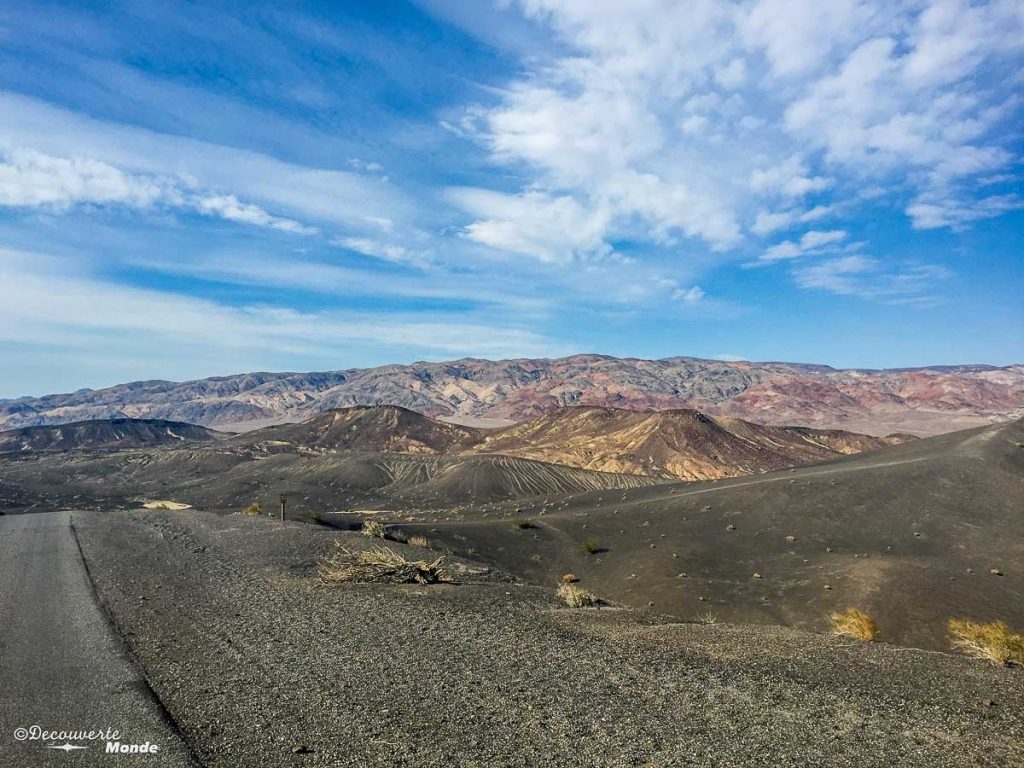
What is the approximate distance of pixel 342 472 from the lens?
268ft

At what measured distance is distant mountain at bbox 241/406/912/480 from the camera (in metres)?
91.0

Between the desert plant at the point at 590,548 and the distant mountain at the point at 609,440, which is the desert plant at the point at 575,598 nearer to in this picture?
the desert plant at the point at 590,548

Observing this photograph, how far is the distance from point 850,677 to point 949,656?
9.92 ft

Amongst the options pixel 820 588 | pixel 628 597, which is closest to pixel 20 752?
pixel 628 597

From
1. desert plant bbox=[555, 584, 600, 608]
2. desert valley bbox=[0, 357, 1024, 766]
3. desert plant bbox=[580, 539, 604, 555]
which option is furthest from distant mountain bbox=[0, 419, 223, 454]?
desert plant bbox=[555, 584, 600, 608]

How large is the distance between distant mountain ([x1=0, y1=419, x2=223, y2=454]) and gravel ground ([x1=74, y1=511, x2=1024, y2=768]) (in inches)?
6360

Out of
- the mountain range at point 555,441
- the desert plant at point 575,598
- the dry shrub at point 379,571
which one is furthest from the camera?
the mountain range at point 555,441

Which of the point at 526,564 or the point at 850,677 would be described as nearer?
the point at 850,677

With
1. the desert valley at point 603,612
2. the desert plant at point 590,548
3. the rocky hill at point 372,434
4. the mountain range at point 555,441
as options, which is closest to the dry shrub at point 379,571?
the desert valley at point 603,612

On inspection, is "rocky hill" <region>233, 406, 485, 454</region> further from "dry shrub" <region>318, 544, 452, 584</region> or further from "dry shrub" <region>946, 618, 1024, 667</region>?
"dry shrub" <region>946, 618, 1024, 667</region>

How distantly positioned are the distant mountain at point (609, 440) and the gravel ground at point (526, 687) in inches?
3016

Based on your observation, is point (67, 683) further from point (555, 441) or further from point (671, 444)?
point (555, 441)

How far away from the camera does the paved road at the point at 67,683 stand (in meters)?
5.64

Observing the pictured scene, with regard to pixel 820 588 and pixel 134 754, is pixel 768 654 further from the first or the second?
pixel 820 588
